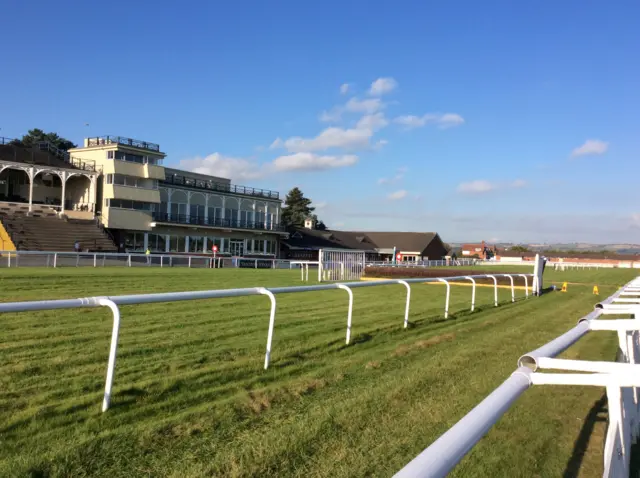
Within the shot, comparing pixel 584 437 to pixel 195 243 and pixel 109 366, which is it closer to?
pixel 109 366

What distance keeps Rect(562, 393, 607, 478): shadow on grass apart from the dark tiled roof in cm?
5339

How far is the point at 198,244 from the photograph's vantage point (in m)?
47.8

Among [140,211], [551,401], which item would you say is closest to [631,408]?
[551,401]

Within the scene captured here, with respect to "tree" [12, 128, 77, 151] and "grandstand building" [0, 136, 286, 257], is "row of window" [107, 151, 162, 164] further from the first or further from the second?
"tree" [12, 128, 77, 151]

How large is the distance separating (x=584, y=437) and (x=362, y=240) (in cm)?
6858

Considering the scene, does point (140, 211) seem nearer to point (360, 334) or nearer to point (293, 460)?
point (360, 334)

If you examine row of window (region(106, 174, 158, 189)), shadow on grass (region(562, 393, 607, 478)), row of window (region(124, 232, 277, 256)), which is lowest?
shadow on grass (region(562, 393, 607, 478))

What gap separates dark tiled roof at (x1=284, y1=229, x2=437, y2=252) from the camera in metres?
61.0

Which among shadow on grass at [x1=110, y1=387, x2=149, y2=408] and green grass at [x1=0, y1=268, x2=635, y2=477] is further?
shadow on grass at [x1=110, y1=387, x2=149, y2=408]

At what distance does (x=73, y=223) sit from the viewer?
37.6 m

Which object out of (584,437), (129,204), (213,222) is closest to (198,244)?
(213,222)

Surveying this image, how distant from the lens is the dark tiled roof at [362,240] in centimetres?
6100

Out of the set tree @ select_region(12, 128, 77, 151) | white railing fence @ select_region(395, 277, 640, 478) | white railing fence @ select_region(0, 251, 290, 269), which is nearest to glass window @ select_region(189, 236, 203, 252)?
white railing fence @ select_region(0, 251, 290, 269)

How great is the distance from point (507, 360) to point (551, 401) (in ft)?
5.03
